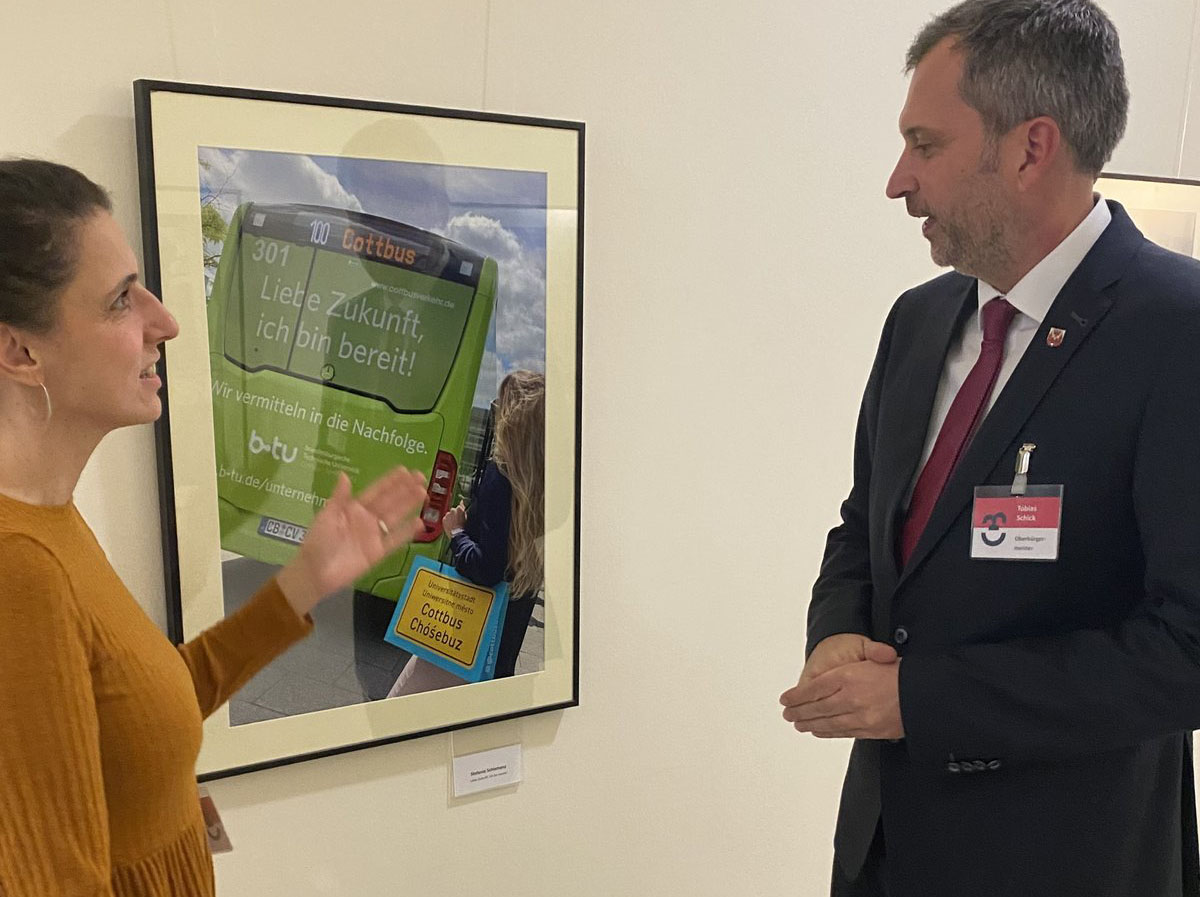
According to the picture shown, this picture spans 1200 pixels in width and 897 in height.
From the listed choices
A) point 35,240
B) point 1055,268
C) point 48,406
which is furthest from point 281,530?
point 1055,268

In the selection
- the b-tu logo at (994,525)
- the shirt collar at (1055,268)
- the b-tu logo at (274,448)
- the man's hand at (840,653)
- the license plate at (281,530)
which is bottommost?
the man's hand at (840,653)

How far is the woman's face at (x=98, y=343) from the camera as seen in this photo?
3.78ft

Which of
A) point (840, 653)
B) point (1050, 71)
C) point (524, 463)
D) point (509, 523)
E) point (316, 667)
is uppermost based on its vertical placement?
point (1050, 71)

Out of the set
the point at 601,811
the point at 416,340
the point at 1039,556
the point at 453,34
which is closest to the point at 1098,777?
the point at 1039,556

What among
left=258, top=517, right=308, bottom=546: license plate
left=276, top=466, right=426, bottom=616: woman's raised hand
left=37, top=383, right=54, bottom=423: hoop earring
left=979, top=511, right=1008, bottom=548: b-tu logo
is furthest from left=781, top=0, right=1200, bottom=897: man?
left=37, top=383, right=54, bottom=423: hoop earring

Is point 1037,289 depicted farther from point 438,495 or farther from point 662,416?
point 438,495

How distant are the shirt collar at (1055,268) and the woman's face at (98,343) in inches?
49.0

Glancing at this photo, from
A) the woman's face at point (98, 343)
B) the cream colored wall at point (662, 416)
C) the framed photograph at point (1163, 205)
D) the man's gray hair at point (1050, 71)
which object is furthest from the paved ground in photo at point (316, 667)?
the framed photograph at point (1163, 205)

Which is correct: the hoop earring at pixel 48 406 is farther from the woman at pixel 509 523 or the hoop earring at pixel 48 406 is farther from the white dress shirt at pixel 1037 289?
the white dress shirt at pixel 1037 289

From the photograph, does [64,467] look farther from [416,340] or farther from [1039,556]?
[1039,556]

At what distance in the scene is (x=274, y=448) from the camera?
1.84 meters

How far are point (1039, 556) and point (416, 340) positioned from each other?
1169mm

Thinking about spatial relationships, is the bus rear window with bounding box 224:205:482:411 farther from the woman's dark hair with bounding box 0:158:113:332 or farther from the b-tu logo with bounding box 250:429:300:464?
the woman's dark hair with bounding box 0:158:113:332

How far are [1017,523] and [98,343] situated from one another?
3.99 feet
